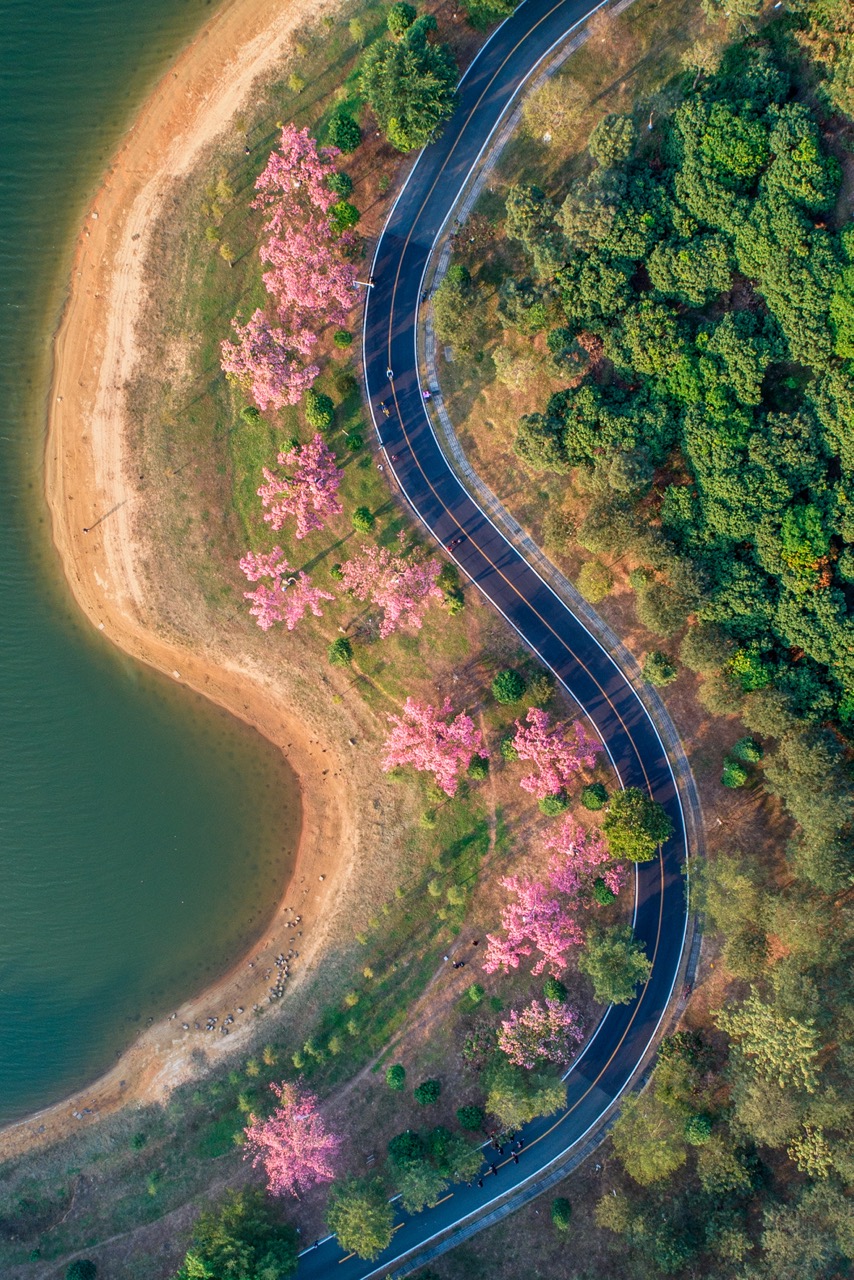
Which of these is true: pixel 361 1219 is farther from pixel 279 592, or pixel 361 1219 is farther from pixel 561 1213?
pixel 279 592

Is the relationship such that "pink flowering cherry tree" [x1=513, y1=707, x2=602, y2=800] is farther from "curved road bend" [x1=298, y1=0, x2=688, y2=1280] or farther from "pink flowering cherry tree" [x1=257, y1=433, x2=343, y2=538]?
"pink flowering cherry tree" [x1=257, y1=433, x2=343, y2=538]

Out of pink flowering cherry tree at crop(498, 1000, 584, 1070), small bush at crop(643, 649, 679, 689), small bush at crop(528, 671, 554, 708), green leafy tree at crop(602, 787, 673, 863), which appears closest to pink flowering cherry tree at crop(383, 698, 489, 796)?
small bush at crop(528, 671, 554, 708)

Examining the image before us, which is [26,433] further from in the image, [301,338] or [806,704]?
[806,704]

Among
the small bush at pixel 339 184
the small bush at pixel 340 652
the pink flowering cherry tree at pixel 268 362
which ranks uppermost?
the small bush at pixel 339 184

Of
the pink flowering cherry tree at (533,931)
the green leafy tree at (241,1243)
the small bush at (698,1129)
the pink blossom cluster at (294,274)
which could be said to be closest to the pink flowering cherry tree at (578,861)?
the pink flowering cherry tree at (533,931)

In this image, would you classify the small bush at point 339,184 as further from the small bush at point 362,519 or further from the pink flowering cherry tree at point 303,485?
the small bush at point 362,519

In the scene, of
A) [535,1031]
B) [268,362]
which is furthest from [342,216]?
[535,1031]
